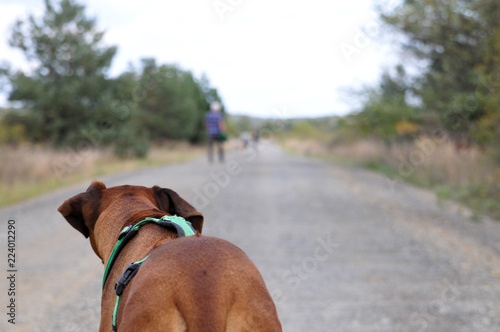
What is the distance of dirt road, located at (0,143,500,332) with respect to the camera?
4582mm

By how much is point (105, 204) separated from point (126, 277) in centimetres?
62

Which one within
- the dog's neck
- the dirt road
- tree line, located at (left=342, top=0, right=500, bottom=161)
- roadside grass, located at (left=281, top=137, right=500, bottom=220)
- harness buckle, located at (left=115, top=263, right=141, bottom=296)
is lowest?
the dirt road

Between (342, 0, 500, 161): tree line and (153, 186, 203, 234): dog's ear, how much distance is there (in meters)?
9.31

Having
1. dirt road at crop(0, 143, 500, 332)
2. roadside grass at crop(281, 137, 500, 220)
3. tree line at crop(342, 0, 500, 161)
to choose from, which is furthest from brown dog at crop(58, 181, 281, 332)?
tree line at crop(342, 0, 500, 161)

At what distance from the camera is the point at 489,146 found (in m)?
10.2

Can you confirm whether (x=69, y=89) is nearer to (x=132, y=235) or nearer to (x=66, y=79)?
(x=66, y=79)

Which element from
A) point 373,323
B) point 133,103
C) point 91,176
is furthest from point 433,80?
point 373,323

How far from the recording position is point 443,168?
543 inches

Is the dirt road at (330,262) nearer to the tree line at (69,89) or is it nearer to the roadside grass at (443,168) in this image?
the roadside grass at (443,168)

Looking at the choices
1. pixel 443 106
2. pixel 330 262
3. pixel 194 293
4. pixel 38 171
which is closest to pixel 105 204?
pixel 194 293

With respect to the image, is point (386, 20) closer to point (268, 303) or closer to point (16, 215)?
point (16, 215)

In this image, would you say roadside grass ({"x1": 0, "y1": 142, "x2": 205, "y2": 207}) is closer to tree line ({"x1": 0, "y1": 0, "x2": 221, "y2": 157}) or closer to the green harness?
tree line ({"x1": 0, "y1": 0, "x2": 221, "y2": 157})

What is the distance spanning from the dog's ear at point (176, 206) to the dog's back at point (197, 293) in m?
0.54

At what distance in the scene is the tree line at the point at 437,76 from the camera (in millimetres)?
13328
